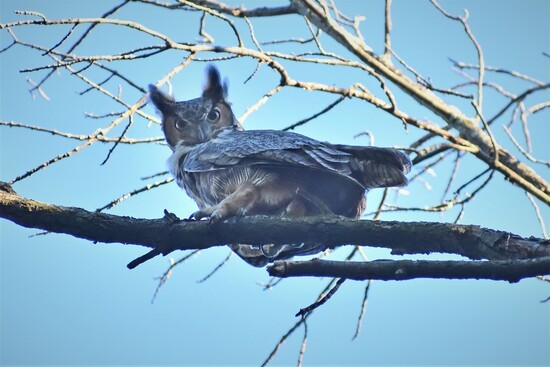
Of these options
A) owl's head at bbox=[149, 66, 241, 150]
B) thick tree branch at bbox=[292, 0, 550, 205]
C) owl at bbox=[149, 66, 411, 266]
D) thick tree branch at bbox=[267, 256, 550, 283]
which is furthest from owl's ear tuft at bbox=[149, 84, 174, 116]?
thick tree branch at bbox=[267, 256, 550, 283]

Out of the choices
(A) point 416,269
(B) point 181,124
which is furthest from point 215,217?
(B) point 181,124

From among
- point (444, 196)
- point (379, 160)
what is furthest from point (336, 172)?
point (444, 196)

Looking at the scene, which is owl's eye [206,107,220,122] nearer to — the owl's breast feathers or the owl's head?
the owl's head

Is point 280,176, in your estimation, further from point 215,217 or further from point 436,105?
point 436,105

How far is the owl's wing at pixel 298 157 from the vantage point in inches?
147

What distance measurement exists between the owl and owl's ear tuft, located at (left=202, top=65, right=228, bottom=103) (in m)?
0.89

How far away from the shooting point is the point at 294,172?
4070 mm

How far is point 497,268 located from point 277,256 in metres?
2.05

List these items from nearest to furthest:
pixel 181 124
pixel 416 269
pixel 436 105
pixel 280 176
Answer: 1. pixel 416 269
2. pixel 280 176
3. pixel 436 105
4. pixel 181 124

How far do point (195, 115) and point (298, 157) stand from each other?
5.53 feet

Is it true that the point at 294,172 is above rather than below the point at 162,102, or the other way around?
below

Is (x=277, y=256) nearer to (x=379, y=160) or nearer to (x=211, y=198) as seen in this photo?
(x=211, y=198)

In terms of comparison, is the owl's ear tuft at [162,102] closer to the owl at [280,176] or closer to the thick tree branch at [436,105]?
the owl at [280,176]

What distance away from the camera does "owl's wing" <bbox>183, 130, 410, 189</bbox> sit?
3736 mm
